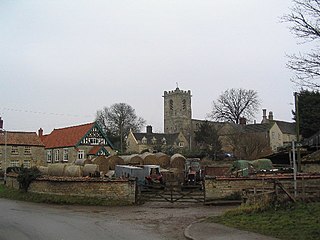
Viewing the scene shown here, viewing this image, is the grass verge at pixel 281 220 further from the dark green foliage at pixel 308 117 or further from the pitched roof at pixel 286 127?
the pitched roof at pixel 286 127

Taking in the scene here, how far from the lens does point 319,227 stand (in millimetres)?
13000

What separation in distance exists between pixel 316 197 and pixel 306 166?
15.6 metres

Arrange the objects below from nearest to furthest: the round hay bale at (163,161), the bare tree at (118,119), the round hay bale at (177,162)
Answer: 1. the round hay bale at (177,162)
2. the round hay bale at (163,161)
3. the bare tree at (118,119)

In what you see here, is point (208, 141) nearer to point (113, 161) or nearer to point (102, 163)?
point (113, 161)

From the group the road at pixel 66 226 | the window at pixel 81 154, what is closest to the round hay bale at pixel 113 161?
the road at pixel 66 226

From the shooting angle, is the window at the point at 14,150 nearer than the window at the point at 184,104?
Yes

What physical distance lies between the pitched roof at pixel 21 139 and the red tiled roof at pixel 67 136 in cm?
347

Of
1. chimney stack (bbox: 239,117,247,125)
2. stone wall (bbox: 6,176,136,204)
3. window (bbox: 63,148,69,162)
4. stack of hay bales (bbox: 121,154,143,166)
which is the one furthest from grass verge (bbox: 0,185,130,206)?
chimney stack (bbox: 239,117,247,125)

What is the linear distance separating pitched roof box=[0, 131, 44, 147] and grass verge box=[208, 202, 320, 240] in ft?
173

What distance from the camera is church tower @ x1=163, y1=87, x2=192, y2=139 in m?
114

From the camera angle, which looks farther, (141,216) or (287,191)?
(141,216)

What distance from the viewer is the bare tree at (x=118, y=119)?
9012 centimetres

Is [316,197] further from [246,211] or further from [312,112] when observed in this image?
[312,112]

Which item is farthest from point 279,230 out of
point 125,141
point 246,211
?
point 125,141
